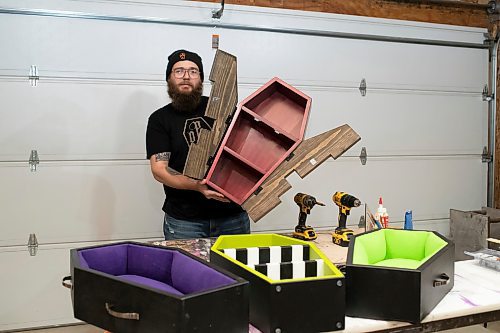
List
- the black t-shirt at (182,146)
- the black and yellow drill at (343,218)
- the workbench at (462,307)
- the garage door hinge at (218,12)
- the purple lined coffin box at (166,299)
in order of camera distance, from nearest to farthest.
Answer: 1. the purple lined coffin box at (166,299)
2. the workbench at (462,307)
3. the black and yellow drill at (343,218)
4. the black t-shirt at (182,146)
5. the garage door hinge at (218,12)

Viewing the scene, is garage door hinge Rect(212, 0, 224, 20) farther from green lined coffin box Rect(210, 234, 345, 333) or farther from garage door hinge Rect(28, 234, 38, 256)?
green lined coffin box Rect(210, 234, 345, 333)

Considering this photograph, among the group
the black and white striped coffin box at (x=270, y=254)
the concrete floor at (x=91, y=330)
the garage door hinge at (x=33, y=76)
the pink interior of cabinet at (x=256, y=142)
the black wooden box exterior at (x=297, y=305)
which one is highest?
the garage door hinge at (x=33, y=76)

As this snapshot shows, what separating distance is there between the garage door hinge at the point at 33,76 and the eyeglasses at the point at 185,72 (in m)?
1.09

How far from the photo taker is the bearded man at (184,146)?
7.82 feet

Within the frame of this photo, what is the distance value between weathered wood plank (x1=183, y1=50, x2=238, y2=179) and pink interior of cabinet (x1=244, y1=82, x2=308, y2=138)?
6.4 inches

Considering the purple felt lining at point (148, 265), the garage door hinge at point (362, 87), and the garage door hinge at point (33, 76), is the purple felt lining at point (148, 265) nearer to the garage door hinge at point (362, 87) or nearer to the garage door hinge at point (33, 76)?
the garage door hinge at point (33, 76)

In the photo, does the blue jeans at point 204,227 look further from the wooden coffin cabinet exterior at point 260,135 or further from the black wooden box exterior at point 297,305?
the black wooden box exterior at point 297,305

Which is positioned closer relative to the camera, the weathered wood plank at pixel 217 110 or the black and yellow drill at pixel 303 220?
the weathered wood plank at pixel 217 110

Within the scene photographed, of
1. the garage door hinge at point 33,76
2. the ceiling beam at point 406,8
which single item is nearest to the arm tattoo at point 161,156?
the garage door hinge at point 33,76

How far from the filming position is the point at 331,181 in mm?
3701

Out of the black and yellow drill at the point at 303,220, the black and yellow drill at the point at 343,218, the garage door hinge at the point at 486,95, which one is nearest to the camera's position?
the black and yellow drill at the point at 343,218

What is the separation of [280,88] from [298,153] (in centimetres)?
40

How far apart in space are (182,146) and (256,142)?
397 millimetres

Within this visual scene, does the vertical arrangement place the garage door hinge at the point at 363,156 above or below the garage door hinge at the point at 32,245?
above
